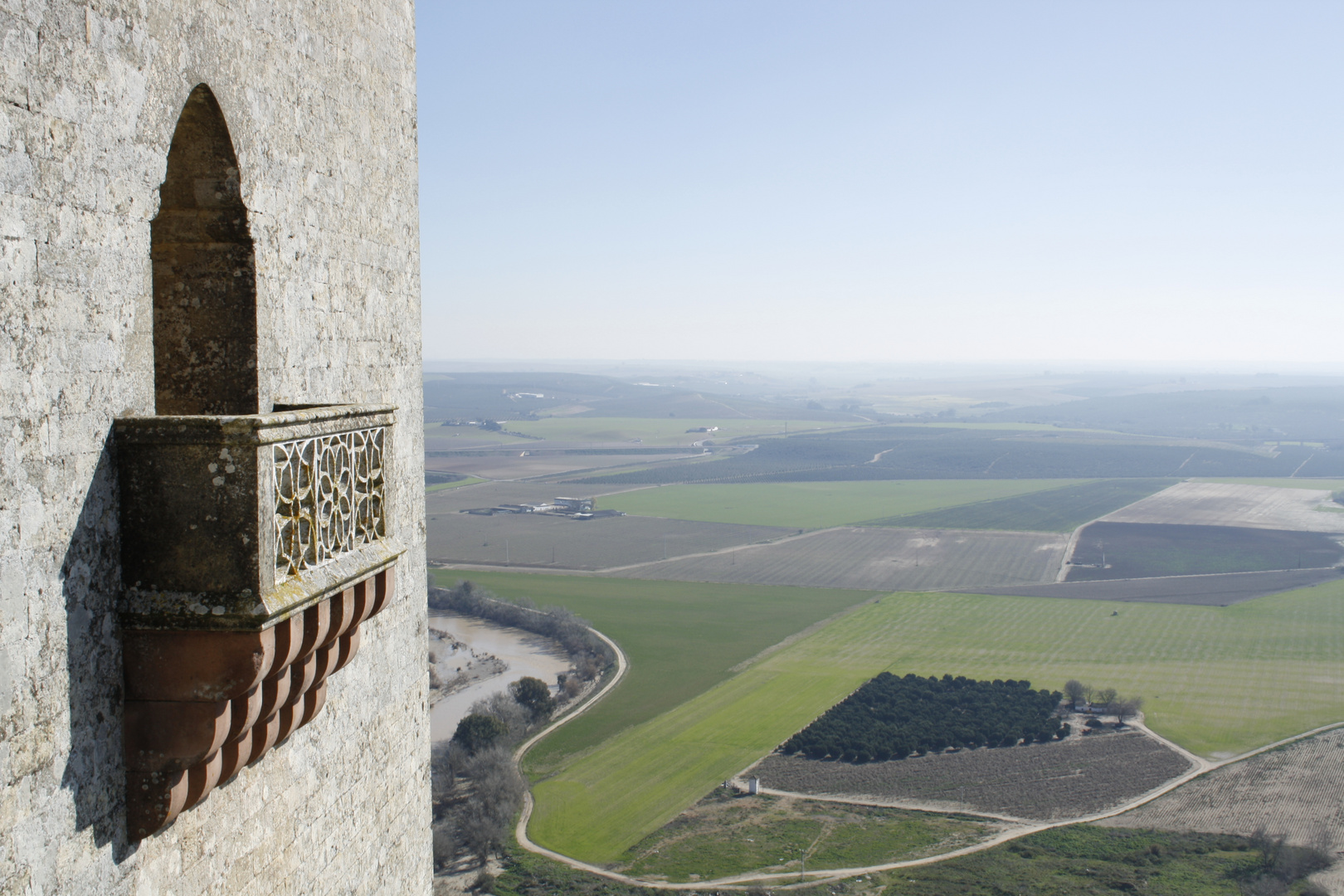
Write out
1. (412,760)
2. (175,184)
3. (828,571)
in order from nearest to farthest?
1. (175,184)
2. (412,760)
3. (828,571)

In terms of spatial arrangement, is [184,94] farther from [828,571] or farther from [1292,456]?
[1292,456]

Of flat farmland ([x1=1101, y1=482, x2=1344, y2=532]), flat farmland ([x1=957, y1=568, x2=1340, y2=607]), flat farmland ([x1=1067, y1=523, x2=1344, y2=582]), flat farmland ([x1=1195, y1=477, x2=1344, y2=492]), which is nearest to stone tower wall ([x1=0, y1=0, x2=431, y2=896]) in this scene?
flat farmland ([x1=957, y1=568, x2=1340, y2=607])

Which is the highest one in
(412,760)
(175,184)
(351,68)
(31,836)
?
(351,68)

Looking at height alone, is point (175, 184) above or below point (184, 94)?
below

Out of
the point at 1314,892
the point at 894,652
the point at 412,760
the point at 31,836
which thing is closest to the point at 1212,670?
the point at 894,652

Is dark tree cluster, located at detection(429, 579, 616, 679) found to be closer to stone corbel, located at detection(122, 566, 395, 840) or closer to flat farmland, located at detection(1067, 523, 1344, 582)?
flat farmland, located at detection(1067, 523, 1344, 582)

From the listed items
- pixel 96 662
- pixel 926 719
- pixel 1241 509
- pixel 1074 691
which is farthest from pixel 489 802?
pixel 1241 509

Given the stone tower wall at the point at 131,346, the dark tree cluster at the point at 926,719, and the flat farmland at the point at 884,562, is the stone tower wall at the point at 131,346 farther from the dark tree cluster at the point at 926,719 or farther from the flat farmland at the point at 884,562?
the flat farmland at the point at 884,562
